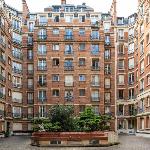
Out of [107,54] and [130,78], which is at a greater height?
[107,54]

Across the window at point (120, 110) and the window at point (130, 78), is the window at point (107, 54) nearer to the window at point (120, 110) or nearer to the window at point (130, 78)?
the window at point (130, 78)

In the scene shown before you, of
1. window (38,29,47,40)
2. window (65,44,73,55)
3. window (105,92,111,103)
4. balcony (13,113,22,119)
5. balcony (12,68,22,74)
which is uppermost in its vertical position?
window (38,29,47,40)

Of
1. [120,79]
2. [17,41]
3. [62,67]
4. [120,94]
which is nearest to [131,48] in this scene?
[120,79]

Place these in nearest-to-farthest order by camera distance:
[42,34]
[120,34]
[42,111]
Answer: [42,111] < [42,34] < [120,34]

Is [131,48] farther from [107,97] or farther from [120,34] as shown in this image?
[107,97]

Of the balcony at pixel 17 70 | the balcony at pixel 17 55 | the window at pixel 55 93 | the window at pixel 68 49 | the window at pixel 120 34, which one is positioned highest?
the window at pixel 120 34

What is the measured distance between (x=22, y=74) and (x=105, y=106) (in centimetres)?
1658

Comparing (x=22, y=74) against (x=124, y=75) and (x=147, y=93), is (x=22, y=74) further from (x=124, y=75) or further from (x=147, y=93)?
(x=147, y=93)

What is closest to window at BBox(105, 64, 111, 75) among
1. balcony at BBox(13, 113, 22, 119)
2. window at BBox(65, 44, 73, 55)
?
window at BBox(65, 44, 73, 55)

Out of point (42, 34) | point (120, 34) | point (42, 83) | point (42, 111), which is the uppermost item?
point (120, 34)

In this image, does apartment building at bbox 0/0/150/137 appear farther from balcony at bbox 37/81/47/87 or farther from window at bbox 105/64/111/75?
balcony at bbox 37/81/47/87

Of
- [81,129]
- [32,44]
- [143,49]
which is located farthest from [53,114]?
[32,44]

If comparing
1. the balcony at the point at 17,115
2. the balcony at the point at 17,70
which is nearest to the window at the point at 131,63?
the balcony at the point at 17,70

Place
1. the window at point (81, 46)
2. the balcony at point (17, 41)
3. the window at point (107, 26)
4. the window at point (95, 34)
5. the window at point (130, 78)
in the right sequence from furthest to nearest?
the window at point (107, 26) → the window at point (130, 78) → the balcony at point (17, 41) → the window at point (95, 34) → the window at point (81, 46)
